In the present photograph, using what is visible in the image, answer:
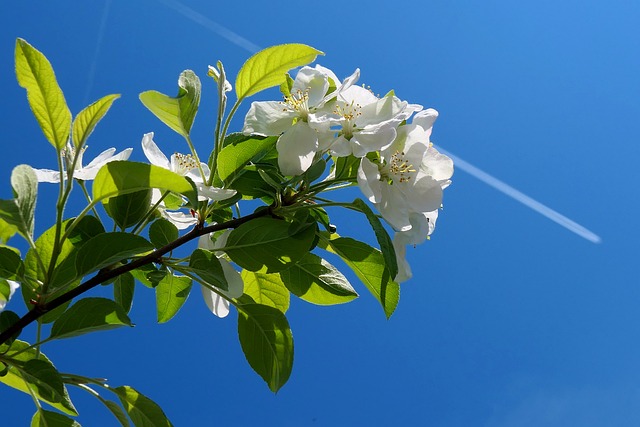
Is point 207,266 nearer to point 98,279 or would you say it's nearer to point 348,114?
point 98,279

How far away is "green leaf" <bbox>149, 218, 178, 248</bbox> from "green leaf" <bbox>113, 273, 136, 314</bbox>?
0.14m

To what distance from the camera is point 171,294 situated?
1.12m

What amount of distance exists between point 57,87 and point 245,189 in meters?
0.26

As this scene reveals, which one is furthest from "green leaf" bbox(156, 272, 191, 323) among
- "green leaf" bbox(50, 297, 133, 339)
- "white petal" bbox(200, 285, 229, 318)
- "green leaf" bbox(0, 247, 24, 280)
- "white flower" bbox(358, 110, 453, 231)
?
"white flower" bbox(358, 110, 453, 231)

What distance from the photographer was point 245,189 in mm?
967

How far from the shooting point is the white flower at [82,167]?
99 centimetres

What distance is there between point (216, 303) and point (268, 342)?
12 centimetres

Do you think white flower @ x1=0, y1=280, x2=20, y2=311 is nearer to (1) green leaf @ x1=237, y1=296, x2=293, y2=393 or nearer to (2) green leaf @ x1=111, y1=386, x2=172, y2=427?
(2) green leaf @ x1=111, y1=386, x2=172, y2=427

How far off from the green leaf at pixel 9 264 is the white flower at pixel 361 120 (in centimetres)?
41

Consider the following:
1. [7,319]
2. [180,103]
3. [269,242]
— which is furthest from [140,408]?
[180,103]

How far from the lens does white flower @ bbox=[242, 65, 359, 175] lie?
92cm

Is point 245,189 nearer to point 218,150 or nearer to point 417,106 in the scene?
point 218,150

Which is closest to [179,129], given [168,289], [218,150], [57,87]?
[218,150]

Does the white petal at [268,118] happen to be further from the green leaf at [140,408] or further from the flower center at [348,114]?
the green leaf at [140,408]
